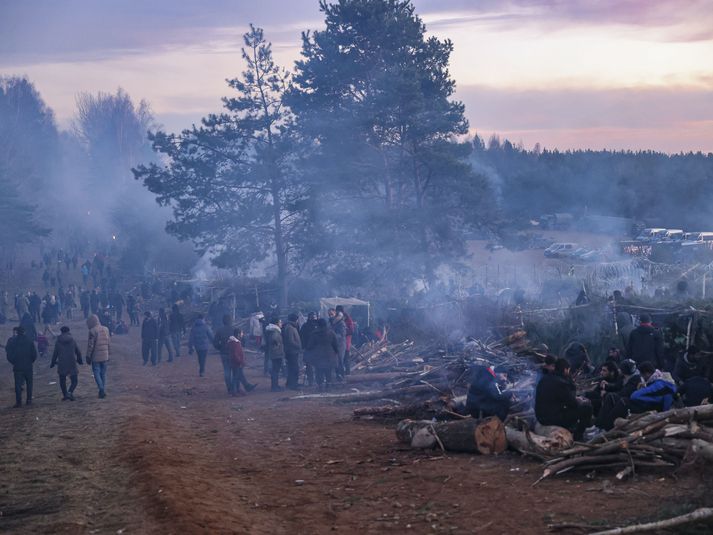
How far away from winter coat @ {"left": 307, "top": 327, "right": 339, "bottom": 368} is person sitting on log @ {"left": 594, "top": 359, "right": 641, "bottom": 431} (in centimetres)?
828

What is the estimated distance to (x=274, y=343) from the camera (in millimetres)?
18391

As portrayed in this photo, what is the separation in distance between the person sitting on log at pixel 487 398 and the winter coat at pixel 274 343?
776 cm

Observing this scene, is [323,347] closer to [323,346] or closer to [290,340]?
[323,346]

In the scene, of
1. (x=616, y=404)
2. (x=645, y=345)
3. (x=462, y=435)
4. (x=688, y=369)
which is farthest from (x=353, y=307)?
(x=616, y=404)

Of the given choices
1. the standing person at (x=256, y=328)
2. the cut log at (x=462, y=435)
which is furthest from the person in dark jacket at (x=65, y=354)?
the standing person at (x=256, y=328)

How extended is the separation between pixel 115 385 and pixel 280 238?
54.7ft

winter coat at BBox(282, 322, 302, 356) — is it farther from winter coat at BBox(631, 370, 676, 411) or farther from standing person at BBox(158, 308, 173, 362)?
winter coat at BBox(631, 370, 676, 411)

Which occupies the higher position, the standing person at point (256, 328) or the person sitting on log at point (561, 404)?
the person sitting on log at point (561, 404)

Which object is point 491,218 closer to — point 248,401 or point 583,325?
point 583,325

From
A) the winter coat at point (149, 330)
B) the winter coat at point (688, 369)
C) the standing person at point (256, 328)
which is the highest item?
the winter coat at point (688, 369)

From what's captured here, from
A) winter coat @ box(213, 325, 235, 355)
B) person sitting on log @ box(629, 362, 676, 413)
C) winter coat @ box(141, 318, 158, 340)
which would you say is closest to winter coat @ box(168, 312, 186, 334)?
winter coat @ box(141, 318, 158, 340)

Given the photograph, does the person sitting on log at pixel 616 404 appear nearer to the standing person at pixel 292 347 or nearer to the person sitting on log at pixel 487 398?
the person sitting on log at pixel 487 398

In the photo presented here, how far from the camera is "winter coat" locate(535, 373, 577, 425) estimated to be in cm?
1016

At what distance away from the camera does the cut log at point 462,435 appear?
10.5m
